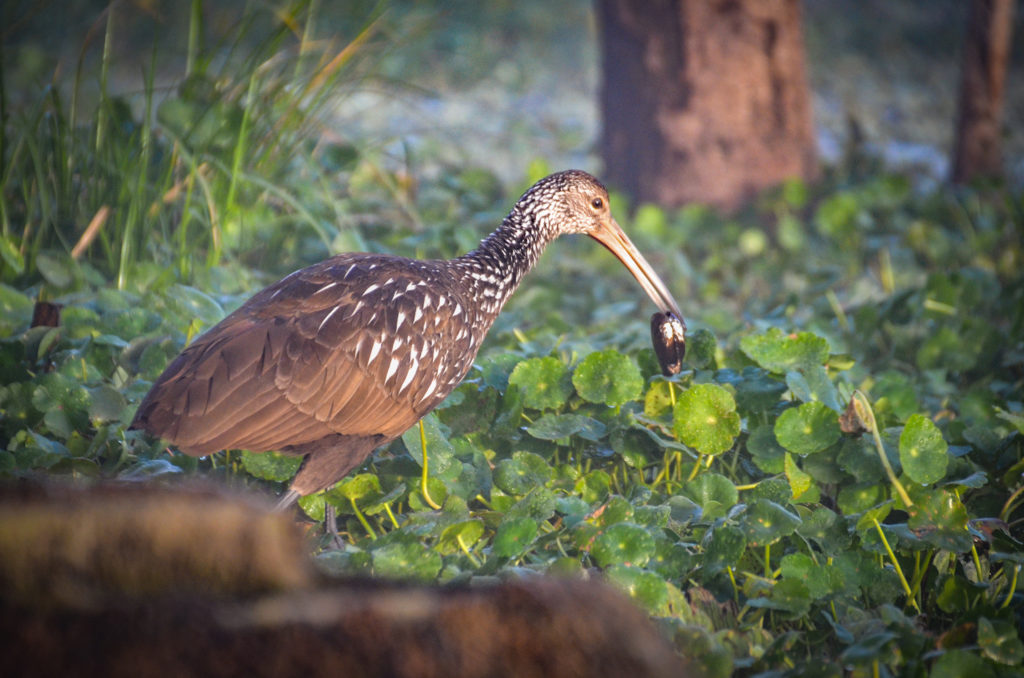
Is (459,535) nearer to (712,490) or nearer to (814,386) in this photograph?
(712,490)

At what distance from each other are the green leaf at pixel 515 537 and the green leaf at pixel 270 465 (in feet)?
3.07

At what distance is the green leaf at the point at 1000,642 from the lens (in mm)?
2355

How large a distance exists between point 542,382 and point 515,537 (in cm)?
A: 98

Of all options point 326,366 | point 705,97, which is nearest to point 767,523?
point 326,366

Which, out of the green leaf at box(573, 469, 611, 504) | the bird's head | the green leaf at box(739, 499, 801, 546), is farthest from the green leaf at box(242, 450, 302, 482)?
the green leaf at box(739, 499, 801, 546)

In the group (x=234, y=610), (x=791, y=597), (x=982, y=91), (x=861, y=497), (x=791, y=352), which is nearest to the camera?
(x=234, y=610)

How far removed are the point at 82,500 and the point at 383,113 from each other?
7.92 metres

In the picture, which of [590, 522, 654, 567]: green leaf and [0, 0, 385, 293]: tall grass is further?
[0, 0, 385, 293]: tall grass

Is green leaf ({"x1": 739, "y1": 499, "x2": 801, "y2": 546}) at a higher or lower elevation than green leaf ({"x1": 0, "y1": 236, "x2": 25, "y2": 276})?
lower

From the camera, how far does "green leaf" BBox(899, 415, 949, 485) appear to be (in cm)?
311

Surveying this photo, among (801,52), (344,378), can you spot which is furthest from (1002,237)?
A: (344,378)

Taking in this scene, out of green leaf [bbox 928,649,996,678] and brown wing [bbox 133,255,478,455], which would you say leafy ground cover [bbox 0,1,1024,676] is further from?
brown wing [bbox 133,255,478,455]

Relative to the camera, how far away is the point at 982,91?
24.8 ft

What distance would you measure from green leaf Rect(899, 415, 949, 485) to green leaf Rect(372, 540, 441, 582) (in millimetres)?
1603
